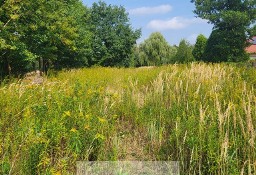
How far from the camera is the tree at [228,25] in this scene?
72.2 feet

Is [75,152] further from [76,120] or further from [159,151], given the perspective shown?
[159,151]

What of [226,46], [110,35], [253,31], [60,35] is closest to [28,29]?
[60,35]

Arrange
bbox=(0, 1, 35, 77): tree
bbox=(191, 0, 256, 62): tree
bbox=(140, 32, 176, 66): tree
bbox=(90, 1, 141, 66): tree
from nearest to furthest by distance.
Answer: bbox=(0, 1, 35, 77): tree
bbox=(191, 0, 256, 62): tree
bbox=(90, 1, 141, 66): tree
bbox=(140, 32, 176, 66): tree

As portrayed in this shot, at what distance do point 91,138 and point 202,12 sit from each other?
2319 cm

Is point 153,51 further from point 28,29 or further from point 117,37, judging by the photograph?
point 28,29

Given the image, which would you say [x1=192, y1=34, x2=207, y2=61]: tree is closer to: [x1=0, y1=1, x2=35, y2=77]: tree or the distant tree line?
the distant tree line

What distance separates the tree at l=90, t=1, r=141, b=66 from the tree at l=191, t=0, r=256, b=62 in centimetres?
709

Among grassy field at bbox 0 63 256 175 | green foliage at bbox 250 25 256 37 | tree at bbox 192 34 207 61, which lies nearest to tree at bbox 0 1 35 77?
grassy field at bbox 0 63 256 175

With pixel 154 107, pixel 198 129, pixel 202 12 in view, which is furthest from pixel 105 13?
pixel 198 129

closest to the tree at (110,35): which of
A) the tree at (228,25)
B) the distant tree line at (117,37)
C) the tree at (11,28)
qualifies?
the distant tree line at (117,37)

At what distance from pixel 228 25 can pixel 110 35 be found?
10483 mm

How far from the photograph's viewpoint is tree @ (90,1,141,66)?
24.7m

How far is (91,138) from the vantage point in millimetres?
2926

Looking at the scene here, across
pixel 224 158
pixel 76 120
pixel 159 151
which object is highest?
pixel 76 120
